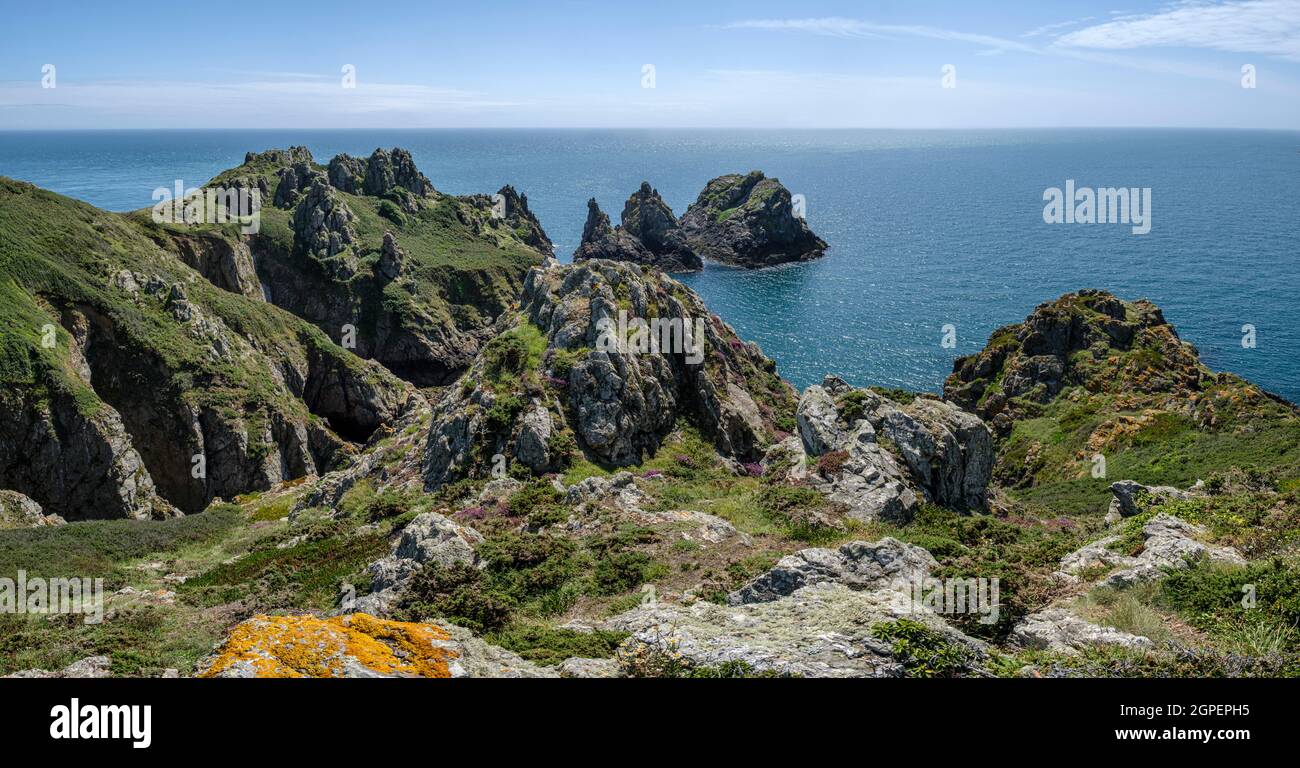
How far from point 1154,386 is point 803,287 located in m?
76.3

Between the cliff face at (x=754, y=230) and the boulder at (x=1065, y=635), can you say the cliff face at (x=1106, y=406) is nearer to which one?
the boulder at (x=1065, y=635)

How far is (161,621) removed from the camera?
2203 centimetres

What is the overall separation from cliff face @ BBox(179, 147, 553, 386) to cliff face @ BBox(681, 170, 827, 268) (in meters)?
50.6

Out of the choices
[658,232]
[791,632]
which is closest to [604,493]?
[791,632]

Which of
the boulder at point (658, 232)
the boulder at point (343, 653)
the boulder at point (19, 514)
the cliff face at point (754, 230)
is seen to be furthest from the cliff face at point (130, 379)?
the cliff face at point (754, 230)

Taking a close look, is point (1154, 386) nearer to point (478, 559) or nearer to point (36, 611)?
point (478, 559)

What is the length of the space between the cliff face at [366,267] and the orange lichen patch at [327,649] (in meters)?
95.6

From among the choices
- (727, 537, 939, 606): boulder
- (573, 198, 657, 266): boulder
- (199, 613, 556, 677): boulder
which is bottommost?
(727, 537, 939, 606): boulder

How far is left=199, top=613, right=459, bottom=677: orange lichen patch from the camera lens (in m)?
9.98

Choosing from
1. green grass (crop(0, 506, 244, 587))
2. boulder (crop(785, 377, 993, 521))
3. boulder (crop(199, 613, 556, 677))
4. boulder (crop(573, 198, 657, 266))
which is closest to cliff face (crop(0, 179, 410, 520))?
green grass (crop(0, 506, 244, 587))

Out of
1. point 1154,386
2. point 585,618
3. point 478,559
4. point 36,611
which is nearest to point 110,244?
point 36,611

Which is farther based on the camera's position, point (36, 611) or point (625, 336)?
point (625, 336)

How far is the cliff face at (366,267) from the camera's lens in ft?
350

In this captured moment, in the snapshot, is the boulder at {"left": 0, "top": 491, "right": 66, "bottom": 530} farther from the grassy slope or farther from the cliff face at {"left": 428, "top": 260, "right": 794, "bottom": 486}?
the cliff face at {"left": 428, "top": 260, "right": 794, "bottom": 486}
